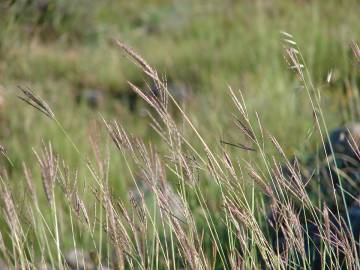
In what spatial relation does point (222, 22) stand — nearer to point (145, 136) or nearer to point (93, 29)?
point (93, 29)

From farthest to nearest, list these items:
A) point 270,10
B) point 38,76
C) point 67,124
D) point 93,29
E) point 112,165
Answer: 1. point 270,10
2. point 93,29
3. point 38,76
4. point 67,124
5. point 112,165

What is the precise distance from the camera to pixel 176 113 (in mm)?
5582

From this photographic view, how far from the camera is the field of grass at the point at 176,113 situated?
2297mm

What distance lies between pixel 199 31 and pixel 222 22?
0.38 m

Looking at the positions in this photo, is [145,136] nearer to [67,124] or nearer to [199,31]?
[67,124]

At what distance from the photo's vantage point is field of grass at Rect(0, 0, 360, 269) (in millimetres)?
2297

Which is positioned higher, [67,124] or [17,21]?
[17,21]

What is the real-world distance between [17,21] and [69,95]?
984 mm

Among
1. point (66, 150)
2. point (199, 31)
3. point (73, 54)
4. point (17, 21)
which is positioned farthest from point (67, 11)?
point (66, 150)

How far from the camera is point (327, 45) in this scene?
556cm

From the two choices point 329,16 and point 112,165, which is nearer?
point 112,165

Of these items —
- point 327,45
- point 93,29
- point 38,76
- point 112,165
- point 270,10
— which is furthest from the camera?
point 270,10

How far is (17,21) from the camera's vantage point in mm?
4980

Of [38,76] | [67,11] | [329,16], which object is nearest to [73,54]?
[67,11]
